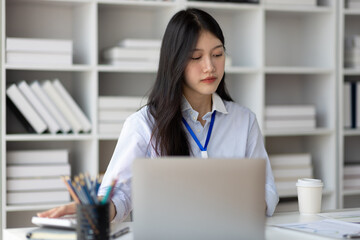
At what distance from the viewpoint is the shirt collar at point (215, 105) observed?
87.0 inches

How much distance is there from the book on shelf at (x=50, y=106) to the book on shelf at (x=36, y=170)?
201mm

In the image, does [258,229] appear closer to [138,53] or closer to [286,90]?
[138,53]

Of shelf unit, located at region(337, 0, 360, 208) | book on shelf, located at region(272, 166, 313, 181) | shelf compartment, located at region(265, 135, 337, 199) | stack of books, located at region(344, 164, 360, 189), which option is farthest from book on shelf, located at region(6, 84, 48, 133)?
stack of books, located at region(344, 164, 360, 189)

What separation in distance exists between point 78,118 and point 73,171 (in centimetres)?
39

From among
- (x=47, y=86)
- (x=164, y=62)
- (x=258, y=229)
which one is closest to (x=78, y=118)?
(x=47, y=86)

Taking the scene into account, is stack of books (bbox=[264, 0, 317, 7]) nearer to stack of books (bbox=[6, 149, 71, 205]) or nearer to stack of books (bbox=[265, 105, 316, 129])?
stack of books (bbox=[265, 105, 316, 129])

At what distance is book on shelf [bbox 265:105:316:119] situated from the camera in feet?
11.4

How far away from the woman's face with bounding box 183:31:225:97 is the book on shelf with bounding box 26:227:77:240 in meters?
0.79

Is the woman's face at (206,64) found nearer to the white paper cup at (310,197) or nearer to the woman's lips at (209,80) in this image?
the woman's lips at (209,80)

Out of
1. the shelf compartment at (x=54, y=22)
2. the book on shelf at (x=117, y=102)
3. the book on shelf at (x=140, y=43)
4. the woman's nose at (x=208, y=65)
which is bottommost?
the book on shelf at (x=117, y=102)

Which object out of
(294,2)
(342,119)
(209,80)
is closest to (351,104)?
(342,119)

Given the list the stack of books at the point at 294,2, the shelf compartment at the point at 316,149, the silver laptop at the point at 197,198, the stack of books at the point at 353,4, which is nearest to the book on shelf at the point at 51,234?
the silver laptop at the point at 197,198

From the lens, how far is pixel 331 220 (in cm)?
184

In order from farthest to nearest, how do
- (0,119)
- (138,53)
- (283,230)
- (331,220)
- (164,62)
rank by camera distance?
(138,53) < (0,119) < (164,62) < (331,220) < (283,230)
